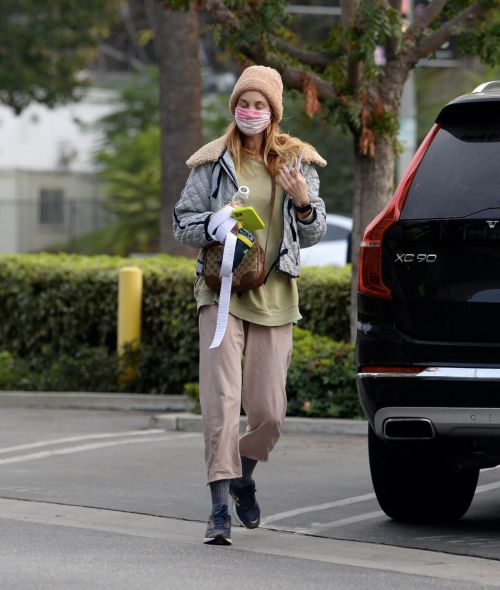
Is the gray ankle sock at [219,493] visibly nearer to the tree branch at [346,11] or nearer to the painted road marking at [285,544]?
the painted road marking at [285,544]

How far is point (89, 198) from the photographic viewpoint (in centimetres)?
4059

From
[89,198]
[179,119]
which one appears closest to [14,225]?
[89,198]

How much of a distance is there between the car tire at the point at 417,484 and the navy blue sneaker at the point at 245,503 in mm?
566

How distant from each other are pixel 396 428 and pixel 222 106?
34.6 meters

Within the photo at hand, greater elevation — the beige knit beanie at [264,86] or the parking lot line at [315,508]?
the beige knit beanie at [264,86]

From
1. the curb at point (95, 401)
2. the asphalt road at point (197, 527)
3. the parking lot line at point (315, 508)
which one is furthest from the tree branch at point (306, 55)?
the parking lot line at point (315, 508)

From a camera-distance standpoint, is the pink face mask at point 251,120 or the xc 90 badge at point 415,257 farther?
the pink face mask at point 251,120

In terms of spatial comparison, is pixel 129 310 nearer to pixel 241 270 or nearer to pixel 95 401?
pixel 95 401

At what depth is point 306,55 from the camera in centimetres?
1184

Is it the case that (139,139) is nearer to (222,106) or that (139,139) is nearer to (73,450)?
(222,106)

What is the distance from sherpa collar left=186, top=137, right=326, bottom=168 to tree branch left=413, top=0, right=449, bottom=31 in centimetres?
524

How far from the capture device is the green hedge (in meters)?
12.5

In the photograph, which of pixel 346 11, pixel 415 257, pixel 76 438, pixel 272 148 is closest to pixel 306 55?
pixel 346 11

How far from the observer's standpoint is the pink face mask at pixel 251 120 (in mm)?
6578
